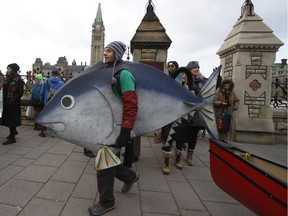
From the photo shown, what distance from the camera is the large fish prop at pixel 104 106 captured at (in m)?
2.15

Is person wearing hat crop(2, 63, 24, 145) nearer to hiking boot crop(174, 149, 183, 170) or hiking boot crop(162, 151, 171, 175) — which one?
hiking boot crop(162, 151, 171, 175)

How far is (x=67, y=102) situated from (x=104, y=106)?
354 mm

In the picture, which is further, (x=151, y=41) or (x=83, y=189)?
(x=151, y=41)

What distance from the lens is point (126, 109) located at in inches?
84.7

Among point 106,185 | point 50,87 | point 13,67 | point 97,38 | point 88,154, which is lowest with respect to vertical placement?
point 88,154

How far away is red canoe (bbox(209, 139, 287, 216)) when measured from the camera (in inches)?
63.6

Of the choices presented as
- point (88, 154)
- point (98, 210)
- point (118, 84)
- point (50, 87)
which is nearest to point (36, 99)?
point (50, 87)

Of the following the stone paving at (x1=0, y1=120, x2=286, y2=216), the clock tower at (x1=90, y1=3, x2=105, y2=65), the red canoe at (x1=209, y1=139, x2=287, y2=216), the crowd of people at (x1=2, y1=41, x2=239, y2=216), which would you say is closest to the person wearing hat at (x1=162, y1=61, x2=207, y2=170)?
the crowd of people at (x1=2, y1=41, x2=239, y2=216)

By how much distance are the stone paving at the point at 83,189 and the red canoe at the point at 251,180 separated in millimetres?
643

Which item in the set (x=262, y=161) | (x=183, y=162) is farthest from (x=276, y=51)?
(x=262, y=161)

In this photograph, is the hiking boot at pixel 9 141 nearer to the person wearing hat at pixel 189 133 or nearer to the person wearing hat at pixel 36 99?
the person wearing hat at pixel 36 99

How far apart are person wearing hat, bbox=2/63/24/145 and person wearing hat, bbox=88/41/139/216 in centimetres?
355

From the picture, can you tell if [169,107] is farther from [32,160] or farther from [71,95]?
[32,160]

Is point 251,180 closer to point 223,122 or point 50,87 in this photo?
point 223,122
